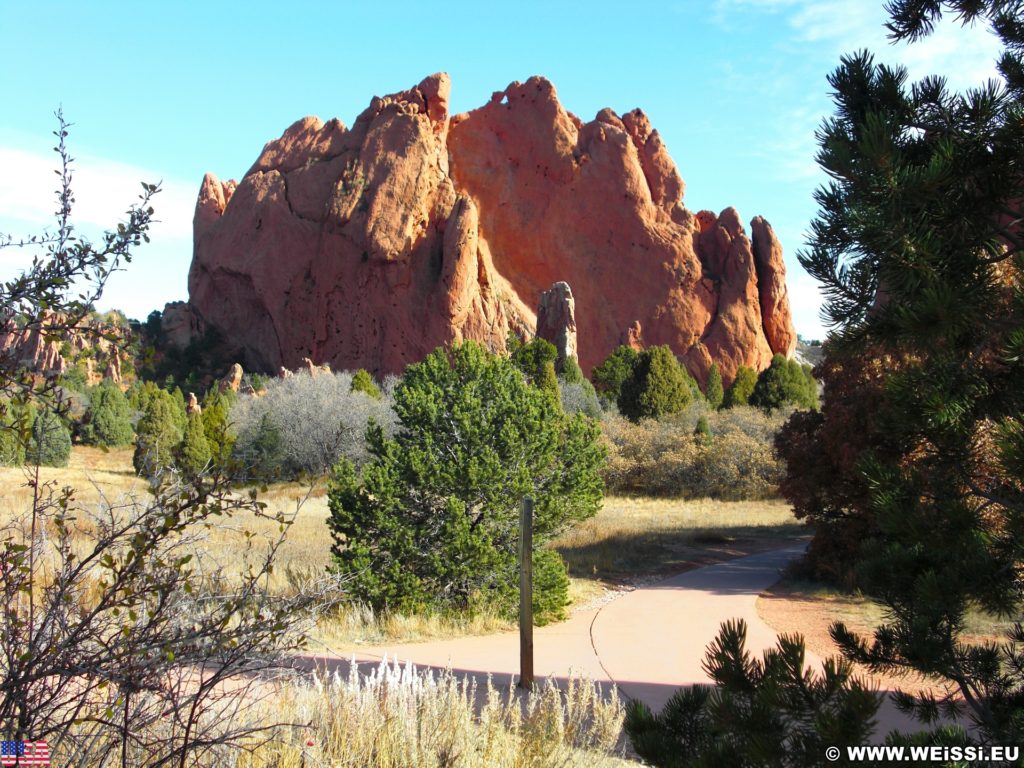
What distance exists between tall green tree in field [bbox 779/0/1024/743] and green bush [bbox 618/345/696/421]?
102 ft

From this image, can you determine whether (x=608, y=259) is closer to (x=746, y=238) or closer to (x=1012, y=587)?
(x=746, y=238)

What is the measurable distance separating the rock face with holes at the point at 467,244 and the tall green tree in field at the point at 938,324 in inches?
2012

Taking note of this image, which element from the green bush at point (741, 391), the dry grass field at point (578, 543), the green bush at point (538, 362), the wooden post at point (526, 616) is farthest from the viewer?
the green bush at point (741, 391)

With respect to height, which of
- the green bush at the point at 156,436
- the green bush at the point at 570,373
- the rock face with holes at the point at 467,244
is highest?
the rock face with holes at the point at 467,244

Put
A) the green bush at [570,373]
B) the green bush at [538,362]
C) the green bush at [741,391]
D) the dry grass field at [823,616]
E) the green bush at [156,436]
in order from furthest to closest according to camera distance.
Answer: the green bush at [741,391] < the green bush at [570,373] < the green bush at [538,362] < the dry grass field at [823,616] < the green bush at [156,436]

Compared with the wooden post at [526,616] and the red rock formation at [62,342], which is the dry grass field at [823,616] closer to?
the wooden post at [526,616]

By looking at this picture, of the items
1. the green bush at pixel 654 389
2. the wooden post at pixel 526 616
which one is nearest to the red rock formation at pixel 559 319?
the green bush at pixel 654 389

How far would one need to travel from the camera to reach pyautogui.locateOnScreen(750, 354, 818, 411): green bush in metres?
38.5

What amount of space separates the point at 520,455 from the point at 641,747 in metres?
7.99

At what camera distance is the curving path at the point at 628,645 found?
7641 millimetres

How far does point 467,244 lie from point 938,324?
176 ft

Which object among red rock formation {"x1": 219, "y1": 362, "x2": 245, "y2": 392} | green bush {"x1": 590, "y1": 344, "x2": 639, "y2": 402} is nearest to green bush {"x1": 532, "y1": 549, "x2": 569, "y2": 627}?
green bush {"x1": 590, "y1": 344, "x2": 639, "y2": 402}

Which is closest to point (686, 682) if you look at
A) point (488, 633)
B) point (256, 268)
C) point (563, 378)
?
point (488, 633)

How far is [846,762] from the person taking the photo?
2422mm
